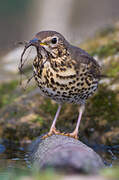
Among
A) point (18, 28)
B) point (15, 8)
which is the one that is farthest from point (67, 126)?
point (15, 8)

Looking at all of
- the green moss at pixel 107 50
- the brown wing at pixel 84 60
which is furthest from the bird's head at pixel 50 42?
the green moss at pixel 107 50

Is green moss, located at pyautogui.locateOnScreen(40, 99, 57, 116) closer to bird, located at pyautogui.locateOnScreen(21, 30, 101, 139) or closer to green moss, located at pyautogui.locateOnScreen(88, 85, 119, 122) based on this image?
green moss, located at pyautogui.locateOnScreen(88, 85, 119, 122)

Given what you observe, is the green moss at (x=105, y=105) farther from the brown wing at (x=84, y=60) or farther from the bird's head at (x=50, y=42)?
the bird's head at (x=50, y=42)

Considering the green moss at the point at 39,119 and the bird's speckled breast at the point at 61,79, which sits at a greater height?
the bird's speckled breast at the point at 61,79

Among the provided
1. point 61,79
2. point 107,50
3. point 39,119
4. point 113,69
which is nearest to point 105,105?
point 113,69

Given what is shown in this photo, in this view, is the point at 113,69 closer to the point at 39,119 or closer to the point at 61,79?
the point at 39,119
